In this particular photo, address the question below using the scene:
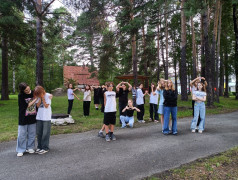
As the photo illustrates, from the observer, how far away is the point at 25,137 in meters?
4.68

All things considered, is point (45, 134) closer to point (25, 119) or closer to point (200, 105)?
point (25, 119)

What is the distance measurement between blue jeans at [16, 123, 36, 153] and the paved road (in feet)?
0.78

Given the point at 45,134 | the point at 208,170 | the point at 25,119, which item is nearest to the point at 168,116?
the point at 208,170

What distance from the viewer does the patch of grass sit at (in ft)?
11.3

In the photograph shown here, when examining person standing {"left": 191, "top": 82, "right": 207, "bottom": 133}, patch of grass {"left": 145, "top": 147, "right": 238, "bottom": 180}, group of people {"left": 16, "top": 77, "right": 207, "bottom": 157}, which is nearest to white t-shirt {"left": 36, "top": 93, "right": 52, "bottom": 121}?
group of people {"left": 16, "top": 77, "right": 207, "bottom": 157}

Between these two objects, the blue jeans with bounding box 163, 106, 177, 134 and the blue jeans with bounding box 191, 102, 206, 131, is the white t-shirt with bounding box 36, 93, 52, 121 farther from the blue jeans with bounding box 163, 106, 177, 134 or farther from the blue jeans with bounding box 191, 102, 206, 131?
the blue jeans with bounding box 191, 102, 206, 131

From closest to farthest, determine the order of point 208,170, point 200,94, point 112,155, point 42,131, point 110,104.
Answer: point 208,170
point 112,155
point 42,131
point 110,104
point 200,94

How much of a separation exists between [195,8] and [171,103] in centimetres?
521

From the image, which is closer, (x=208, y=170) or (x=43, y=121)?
(x=208, y=170)

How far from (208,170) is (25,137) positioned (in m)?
4.10

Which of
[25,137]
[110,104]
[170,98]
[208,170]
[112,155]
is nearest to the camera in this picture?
[208,170]

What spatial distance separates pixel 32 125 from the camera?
4754mm

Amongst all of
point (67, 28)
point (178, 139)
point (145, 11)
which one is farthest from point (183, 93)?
point (178, 139)

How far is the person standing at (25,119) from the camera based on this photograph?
180 inches
